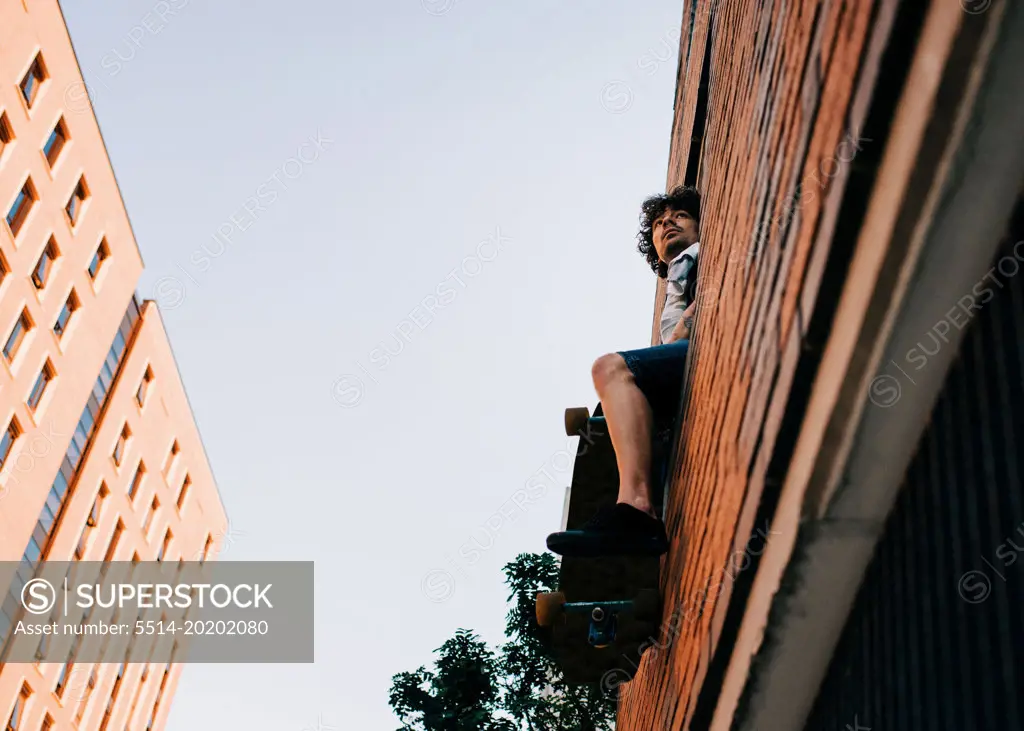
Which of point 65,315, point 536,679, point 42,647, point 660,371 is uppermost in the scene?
point 65,315

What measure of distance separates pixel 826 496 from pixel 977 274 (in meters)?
0.53

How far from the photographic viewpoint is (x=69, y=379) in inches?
1183

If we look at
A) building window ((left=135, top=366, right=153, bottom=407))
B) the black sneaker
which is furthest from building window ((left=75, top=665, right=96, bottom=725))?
the black sneaker

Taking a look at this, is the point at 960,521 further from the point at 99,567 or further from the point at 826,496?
the point at 99,567

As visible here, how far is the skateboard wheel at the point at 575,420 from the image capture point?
3.97m

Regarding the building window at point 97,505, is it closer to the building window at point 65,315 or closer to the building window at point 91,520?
the building window at point 91,520

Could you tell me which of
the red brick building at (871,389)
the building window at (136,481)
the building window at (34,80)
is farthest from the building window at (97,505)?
the red brick building at (871,389)

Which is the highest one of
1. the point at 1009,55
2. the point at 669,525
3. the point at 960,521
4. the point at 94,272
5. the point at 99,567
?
the point at 94,272

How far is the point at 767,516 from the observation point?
203 centimetres

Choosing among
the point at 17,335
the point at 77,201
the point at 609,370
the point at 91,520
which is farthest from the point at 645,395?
the point at 91,520

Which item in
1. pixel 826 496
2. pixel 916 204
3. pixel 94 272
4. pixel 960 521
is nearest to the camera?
pixel 916 204

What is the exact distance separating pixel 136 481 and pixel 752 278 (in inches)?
1431

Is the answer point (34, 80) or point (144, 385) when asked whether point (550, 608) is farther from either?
point (144, 385)

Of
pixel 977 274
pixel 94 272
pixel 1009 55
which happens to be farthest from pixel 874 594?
pixel 94 272
